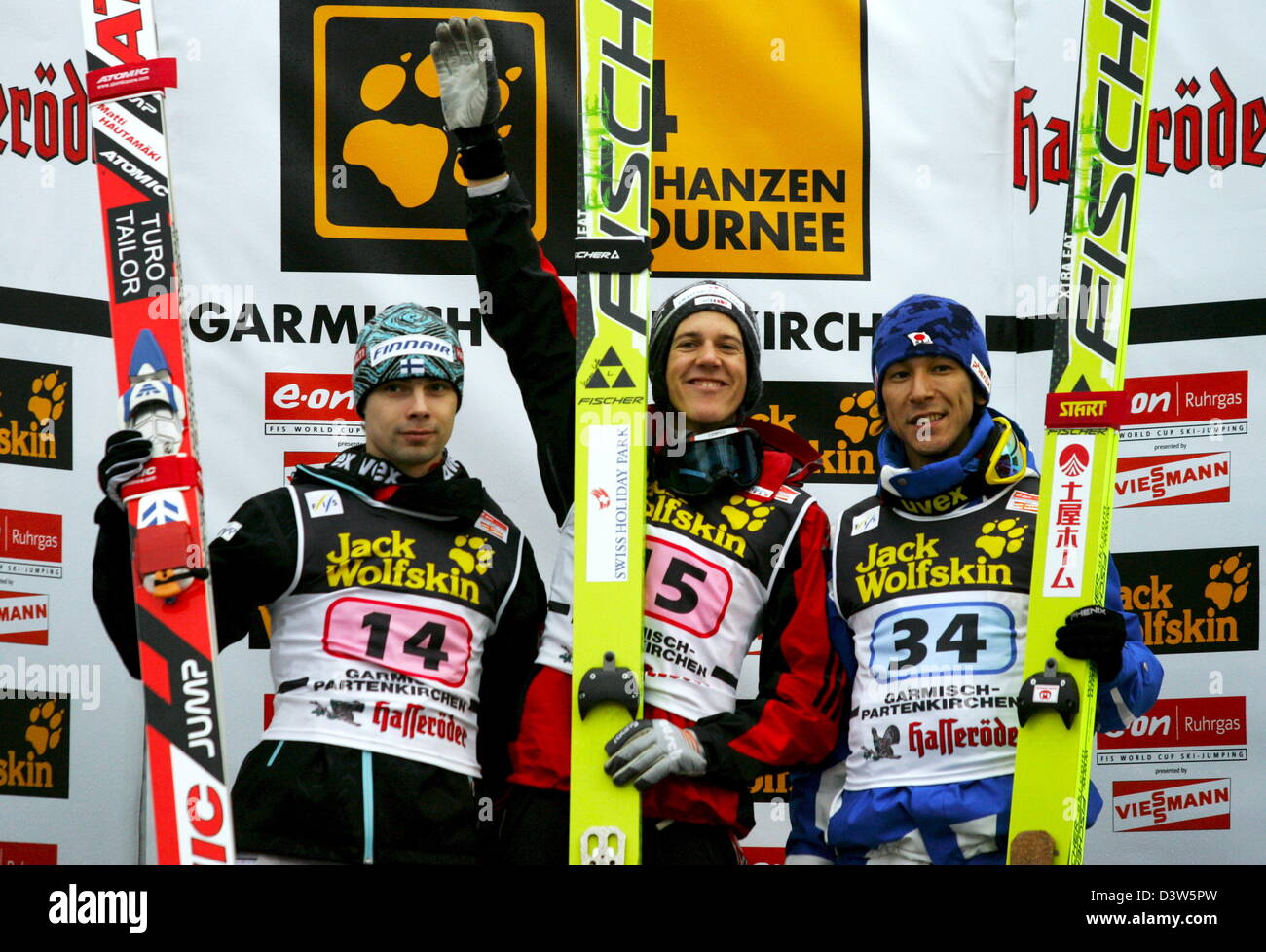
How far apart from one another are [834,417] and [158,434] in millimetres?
1926

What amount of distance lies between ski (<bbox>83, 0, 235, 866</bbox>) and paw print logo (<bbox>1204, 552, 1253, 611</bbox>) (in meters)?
2.67

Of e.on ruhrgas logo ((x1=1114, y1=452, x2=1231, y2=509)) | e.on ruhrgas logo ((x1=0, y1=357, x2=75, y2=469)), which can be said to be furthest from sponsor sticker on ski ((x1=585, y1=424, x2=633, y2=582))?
e.on ruhrgas logo ((x1=1114, y1=452, x2=1231, y2=509))

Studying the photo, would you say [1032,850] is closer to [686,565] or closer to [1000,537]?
[1000,537]

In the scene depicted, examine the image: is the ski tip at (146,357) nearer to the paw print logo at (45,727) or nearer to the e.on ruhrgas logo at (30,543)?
the e.on ruhrgas logo at (30,543)

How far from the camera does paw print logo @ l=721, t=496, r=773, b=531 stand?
2973mm

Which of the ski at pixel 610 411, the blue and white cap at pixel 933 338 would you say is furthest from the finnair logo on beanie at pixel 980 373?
the ski at pixel 610 411

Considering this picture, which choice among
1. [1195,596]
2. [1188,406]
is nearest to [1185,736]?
[1195,596]

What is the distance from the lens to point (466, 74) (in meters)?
3.07

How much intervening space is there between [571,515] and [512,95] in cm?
A: 149

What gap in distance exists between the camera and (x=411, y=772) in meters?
2.73

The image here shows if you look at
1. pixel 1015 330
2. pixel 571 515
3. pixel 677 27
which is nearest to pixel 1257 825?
pixel 1015 330

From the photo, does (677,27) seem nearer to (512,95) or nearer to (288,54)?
(512,95)

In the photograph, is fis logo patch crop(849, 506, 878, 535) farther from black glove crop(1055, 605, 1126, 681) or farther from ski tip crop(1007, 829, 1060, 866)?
ski tip crop(1007, 829, 1060, 866)
